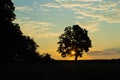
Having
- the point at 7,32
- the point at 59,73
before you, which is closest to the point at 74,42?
the point at 7,32

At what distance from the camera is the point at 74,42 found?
96.9 m

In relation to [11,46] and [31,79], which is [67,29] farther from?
[31,79]

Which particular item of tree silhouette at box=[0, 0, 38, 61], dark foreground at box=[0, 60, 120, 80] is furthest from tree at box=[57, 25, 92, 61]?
dark foreground at box=[0, 60, 120, 80]

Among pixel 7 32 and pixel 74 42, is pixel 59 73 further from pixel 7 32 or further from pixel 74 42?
pixel 74 42

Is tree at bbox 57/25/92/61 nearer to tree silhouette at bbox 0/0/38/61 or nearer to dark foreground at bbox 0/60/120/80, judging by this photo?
tree silhouette at bbox 0/0/38/61

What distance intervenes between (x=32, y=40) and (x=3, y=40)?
47.9m

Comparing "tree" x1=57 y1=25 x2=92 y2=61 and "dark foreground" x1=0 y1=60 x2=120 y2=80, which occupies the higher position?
"tree" x1=57 y1=25 x2=92 y2=61

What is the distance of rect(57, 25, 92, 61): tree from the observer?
9519 cm

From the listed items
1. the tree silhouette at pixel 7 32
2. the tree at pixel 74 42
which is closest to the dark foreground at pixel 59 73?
the tree silhouette at pixel 7 32

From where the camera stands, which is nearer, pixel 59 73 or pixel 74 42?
pixel 59 73

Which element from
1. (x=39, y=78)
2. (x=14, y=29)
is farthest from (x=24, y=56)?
(x=39, y=78)

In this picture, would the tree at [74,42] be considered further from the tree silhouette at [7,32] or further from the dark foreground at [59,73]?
the dark foreground at [59,73]

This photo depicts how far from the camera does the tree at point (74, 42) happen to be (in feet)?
312

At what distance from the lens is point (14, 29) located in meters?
58.6
